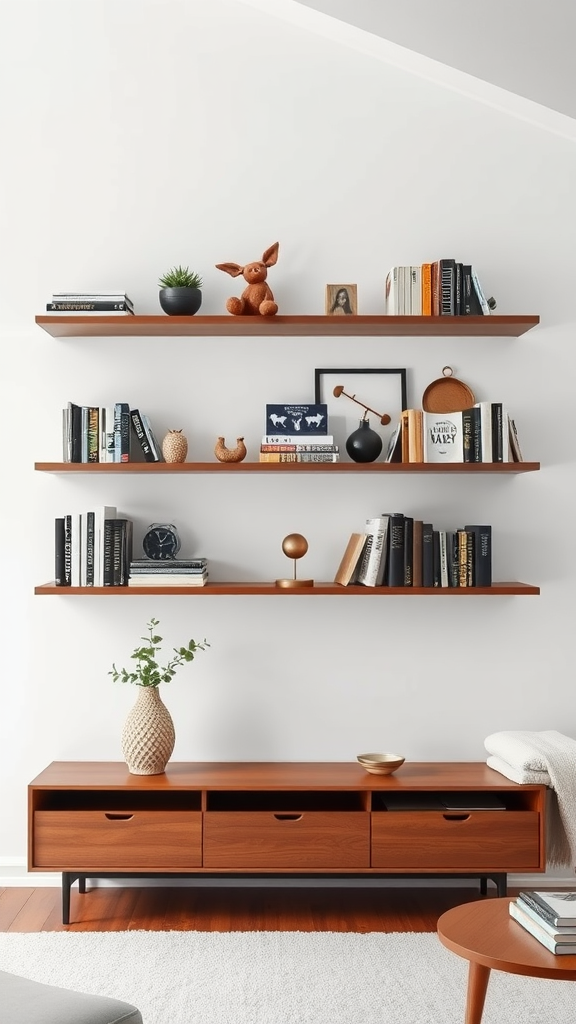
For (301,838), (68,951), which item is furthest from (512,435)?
(68,951)

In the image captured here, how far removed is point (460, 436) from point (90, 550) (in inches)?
51.8

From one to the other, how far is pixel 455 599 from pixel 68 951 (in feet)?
5.66

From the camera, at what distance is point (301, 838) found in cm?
316

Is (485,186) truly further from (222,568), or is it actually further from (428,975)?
(428,975)

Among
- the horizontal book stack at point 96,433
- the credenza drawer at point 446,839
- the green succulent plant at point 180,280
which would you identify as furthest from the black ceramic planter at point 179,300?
the credenza drawer at point 446,839

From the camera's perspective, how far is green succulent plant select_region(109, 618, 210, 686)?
3.36 meters

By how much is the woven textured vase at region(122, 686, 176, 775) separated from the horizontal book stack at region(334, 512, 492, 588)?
2.48ft

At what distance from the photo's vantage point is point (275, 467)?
335 centimetres

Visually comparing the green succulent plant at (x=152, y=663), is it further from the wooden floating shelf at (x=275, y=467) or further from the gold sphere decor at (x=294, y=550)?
the wooden floating shelf at (x=275, y=467)

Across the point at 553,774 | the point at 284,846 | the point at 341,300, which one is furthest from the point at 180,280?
the point at 553,774

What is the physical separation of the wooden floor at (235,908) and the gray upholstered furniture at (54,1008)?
53.9 inches

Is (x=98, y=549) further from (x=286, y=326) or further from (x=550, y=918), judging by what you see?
(x=550, y=918)

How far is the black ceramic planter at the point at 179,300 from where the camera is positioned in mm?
3406

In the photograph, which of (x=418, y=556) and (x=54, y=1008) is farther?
(x=418, y=556)
